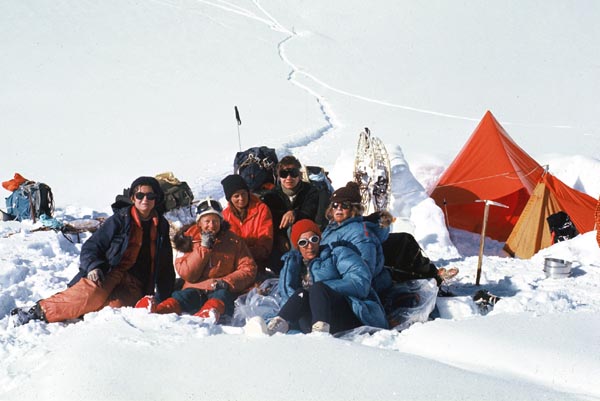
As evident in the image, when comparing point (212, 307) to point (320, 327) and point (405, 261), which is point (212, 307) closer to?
point (320, 327)

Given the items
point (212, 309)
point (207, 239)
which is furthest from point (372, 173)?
point (212, 309)

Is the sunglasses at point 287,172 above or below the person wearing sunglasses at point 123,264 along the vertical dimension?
above

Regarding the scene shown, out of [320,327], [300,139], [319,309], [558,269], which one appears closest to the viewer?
[320,327]

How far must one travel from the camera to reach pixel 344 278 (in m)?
3.81

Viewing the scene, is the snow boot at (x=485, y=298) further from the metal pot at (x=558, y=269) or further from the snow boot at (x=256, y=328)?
the snow boot at (x=256, y=328)

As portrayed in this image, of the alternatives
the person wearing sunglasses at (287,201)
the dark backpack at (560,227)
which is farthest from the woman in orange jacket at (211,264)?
the dark backpack at (560,227)

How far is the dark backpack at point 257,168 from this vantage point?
5.52 metres

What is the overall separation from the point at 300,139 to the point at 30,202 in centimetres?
713

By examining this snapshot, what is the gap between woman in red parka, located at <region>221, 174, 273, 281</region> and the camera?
4.71m

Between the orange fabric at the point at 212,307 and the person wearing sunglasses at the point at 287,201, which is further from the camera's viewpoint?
the person wearing sunglasses at the point at 287,201

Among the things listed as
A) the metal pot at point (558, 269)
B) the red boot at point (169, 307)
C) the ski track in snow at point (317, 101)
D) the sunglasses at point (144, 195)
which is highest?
the ski track in snow at point (317, 101)

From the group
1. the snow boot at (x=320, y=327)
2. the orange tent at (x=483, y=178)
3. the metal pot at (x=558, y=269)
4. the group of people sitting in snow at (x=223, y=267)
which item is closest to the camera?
the snow boot at (x=320, y=327)

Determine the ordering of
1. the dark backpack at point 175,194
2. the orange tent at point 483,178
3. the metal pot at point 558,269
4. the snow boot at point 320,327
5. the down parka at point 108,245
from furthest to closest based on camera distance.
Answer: the orange tent at point 483,178
the dark backpack at point 175,194
the metal pot at point 558,269
the down parka at point 108,245
the snow boot at point 320,327

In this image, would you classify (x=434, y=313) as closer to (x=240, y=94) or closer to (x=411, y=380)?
(x=411, y=380)
